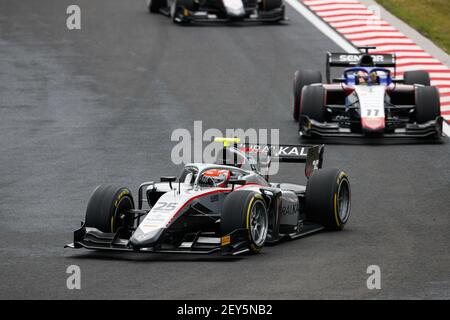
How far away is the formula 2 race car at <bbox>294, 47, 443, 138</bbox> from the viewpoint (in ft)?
79.7

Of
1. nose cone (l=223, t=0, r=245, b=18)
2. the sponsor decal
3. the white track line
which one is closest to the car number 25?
the sponsor decal

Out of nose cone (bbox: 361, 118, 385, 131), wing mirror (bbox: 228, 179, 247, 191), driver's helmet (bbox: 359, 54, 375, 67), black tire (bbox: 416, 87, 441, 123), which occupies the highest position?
driver's helmet (bbox: 359, 54, 375, 67)

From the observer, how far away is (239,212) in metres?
15.3

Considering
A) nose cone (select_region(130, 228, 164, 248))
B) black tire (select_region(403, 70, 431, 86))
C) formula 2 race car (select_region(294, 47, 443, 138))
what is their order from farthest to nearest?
black tire (select_region(403, 70, 431, 86)), formula 2 race car (select_region(294, 47, 443, 138)), nose cone (select_region(130, 228, 164, 248))

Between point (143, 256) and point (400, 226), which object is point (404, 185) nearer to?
point (400, 226)

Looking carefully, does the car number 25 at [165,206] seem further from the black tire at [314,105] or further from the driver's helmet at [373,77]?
the driver's helmet at [373,77]

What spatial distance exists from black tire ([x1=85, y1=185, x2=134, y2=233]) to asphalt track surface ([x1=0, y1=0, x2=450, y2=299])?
0.48 metres

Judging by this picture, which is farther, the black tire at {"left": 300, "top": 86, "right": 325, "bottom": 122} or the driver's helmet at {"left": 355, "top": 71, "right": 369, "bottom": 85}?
the driver's helmet at {"left": 355, "top": 71, "right": 369, "bottom": 85}

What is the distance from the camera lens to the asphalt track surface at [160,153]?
554 inches

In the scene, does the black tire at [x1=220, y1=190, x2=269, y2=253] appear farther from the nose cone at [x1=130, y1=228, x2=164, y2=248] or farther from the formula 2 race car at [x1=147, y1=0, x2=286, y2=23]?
the formula 2 race car at [x1=147, y1=0, x2=286, y2=23]

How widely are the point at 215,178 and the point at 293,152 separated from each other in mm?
2033

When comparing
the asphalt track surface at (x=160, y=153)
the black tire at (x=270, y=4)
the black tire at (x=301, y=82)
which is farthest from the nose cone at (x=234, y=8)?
the black tire at (x=301, y=82)

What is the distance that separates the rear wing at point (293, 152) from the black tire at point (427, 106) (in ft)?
22.5

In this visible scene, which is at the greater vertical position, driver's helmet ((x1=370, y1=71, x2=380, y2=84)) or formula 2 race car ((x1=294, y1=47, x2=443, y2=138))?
driver's helmet ((x1=370, y1=71, x2=380, y2=84))
